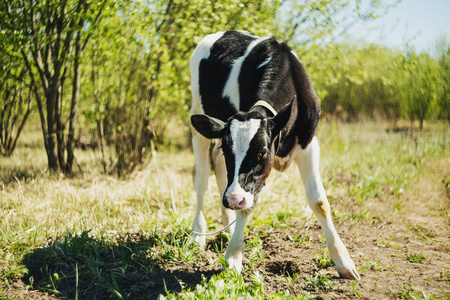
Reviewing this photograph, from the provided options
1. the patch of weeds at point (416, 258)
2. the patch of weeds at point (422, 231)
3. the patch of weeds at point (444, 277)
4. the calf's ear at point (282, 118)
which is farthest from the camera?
the patch of weeds at point (422, 231)

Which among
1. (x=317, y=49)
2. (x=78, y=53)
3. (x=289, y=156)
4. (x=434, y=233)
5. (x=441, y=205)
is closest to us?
(x=289, y=156)

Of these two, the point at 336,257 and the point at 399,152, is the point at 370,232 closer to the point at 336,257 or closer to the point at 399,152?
the point at 336,257

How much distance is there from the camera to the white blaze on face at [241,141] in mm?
2510

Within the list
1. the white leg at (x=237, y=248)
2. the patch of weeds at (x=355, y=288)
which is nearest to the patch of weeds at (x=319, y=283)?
the patch of weeds at (x=355, y=288)

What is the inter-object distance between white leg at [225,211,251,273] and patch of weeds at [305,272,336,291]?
0.51m

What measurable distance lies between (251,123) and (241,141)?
0.14 m

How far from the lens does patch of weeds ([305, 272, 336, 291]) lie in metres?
2.76

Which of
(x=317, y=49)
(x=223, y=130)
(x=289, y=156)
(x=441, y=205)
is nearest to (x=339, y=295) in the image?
(x=289, y=156)

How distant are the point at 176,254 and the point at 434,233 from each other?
106 inches

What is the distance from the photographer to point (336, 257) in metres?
3.01

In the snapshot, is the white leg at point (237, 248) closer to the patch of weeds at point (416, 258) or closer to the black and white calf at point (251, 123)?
the black and white calf at point (251, 123)

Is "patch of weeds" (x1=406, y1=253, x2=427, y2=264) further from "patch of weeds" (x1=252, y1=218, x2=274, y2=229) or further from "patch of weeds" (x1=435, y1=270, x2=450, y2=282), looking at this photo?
"patch of weeds" (x1=252, y1=218, x2=274, y2=229)

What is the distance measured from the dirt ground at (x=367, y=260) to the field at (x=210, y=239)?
10 mm

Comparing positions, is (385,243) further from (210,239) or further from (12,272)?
(12,272)
